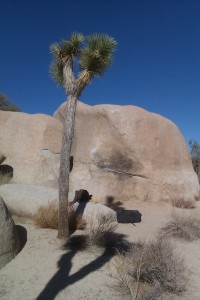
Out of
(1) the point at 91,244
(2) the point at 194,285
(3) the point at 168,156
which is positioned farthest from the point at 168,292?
(3) the point at 168,156

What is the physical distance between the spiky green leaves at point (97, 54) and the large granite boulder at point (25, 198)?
3.47 metres

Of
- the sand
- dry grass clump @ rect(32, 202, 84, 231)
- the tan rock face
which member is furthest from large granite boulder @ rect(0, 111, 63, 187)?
the sand

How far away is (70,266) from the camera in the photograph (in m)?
5.58

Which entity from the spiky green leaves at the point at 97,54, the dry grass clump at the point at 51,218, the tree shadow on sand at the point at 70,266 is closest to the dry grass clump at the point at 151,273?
the tree shadow on sand at the point at 70,266

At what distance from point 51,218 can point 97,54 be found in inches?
156

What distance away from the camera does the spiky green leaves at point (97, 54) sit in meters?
7.18

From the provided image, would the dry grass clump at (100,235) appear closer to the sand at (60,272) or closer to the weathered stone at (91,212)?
the sand at (60,272)

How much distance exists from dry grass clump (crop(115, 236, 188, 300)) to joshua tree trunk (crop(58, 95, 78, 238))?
6.32ft

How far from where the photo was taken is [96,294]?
4656 millimetres

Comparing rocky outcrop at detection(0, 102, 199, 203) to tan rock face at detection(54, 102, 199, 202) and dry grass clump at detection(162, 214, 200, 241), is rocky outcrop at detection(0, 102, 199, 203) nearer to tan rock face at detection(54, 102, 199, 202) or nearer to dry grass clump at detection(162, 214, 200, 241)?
tan rock face at detection(54, 102, 199, 202)

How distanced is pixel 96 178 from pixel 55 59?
6555 millimetres

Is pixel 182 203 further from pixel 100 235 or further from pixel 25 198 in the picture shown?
pixel 25 198

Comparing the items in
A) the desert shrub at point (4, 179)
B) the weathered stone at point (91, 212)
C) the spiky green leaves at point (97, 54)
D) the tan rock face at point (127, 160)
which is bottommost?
the weathered stone at point (91, 212)

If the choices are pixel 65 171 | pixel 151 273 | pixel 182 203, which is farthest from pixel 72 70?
pixel 182 203
